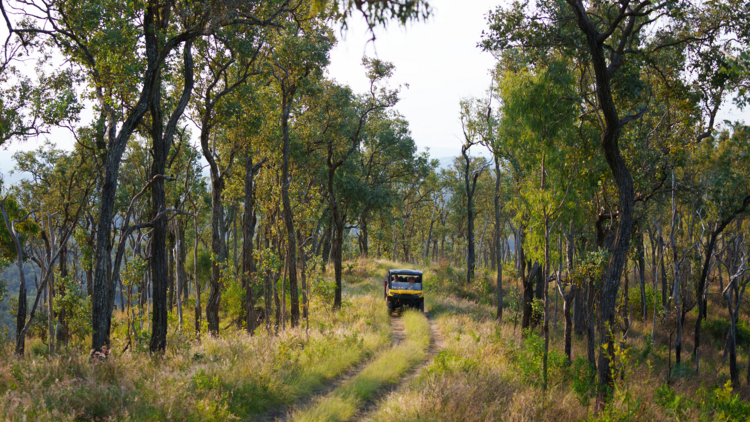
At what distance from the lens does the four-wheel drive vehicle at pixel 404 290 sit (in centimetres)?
2253

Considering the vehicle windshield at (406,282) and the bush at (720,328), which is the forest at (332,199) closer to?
the vehicle windshield at (406,282)

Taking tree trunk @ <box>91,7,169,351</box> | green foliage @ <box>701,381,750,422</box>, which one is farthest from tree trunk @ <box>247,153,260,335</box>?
green foliage @ <box>701,381,750,422</box>

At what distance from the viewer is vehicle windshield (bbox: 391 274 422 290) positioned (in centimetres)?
2288

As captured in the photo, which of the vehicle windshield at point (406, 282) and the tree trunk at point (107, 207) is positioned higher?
the tree trunk at point (107, 207)

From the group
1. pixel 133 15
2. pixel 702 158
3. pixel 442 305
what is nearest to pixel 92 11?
pixel 133 15

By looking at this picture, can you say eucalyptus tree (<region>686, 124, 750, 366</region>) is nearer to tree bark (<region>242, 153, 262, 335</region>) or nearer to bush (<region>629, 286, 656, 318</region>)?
bush (<region>629, 286, 656, 318</region>)

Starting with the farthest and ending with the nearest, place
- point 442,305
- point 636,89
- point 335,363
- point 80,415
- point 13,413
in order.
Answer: point 442,305 < point 335,363 < point 636,89 < point 80,415 < point 13,413

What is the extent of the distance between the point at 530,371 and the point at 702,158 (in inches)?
698

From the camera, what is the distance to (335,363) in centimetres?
1152

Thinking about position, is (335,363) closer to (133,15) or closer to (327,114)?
(133,15)

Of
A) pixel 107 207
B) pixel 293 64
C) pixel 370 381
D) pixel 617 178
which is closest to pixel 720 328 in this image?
pixel 617 178

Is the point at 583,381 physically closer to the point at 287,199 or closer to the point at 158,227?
the point at 287,199

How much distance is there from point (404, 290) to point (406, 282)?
551 mm

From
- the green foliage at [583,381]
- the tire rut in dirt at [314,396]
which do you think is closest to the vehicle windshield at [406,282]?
the tire rut in dirt at [314,396]
